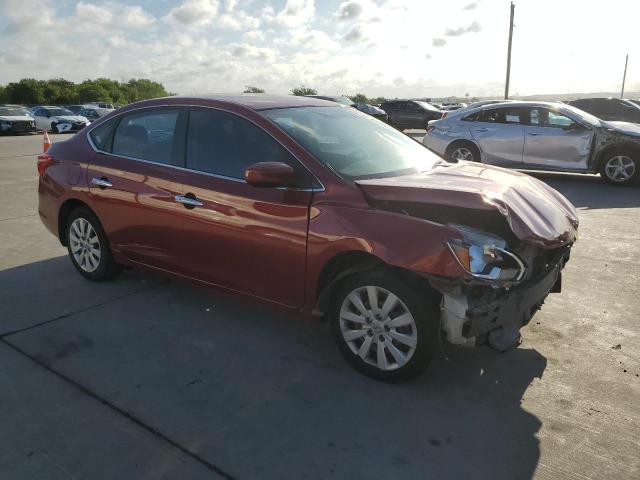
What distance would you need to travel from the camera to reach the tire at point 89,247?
4.78 metres

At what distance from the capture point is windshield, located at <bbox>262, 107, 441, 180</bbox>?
3602 millimetres

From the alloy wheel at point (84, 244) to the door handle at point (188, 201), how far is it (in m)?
1.24

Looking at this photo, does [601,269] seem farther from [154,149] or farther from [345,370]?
[154,149]

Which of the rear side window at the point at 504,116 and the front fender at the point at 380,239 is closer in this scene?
the front fender at the point at 380,239

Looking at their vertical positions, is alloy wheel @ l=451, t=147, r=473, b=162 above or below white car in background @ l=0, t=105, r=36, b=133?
below

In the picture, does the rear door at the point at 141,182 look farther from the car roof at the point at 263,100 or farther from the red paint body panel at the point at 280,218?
the car roof at the point at 263,100

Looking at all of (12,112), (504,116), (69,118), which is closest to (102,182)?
(504,116)

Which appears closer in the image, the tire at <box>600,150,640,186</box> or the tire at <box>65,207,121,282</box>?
the tire at <box>65,207,121,282</box>

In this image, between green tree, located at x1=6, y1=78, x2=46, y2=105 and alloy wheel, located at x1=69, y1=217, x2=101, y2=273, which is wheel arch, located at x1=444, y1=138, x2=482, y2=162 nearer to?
alloy wheel, located at x1=69, y1=217, x2=101, y2=273

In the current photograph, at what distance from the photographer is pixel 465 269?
9.38ft

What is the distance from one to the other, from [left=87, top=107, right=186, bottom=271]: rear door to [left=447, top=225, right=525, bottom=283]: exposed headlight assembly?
207cm

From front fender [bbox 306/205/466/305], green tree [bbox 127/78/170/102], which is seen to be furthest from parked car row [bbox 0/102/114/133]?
green tree [bbox 127/78/170/102]

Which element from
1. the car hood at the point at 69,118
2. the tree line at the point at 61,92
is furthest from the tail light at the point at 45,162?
the tree line at the point at 61,92

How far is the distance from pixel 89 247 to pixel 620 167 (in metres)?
8.69
